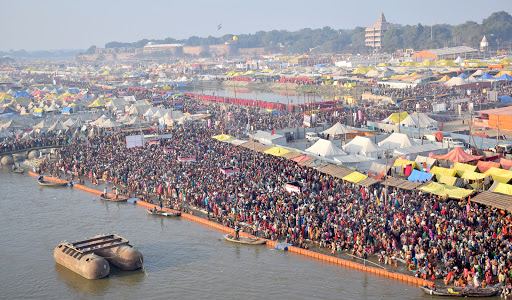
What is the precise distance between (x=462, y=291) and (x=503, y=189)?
638 centimetres

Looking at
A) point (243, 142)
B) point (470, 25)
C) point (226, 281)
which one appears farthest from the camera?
point (470, 25)

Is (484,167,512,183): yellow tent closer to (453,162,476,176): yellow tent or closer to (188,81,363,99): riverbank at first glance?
(453,162,476,176): yellow tent

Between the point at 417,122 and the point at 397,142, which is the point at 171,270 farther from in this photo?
the point at 417,122

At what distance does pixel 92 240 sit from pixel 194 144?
14.5 metres

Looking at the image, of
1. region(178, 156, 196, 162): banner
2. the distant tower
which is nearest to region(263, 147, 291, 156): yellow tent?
region(178, 156, 196, 162): banner

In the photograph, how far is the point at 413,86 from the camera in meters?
59.7

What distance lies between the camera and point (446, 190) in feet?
67.9

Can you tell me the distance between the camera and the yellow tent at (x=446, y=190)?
2012cm

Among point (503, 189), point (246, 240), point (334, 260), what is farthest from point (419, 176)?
point (246, 240)

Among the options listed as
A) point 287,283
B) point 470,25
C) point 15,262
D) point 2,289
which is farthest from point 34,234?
point 470,25

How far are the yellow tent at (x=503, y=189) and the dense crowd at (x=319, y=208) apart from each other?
1.23m

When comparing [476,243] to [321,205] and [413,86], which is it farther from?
[413,86]

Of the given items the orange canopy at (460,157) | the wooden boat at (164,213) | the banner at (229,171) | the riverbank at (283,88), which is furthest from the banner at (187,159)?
the riverbank at (283,88)

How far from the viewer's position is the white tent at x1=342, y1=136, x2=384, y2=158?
92.6 ft
